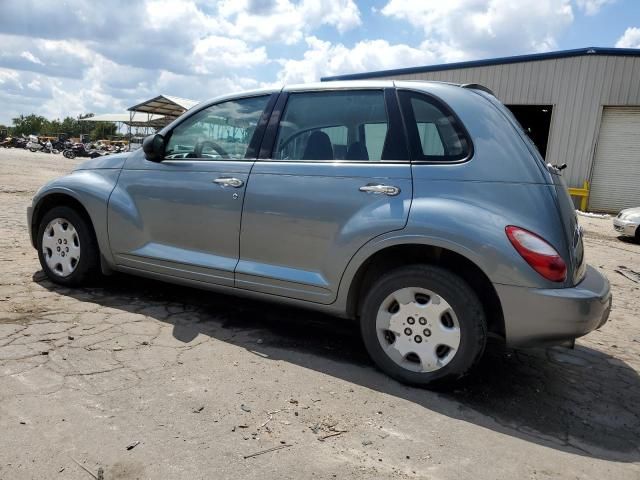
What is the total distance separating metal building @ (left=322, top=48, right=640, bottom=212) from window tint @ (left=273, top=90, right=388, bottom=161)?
43.5ft

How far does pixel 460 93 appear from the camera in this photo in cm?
319

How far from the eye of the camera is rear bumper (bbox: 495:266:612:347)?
2.71 metres

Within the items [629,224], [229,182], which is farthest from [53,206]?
[629,224]

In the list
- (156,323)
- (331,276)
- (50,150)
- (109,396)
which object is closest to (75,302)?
(156,323)

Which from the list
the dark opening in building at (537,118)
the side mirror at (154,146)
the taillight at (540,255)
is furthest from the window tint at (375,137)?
the dark opening in building at (537,118)

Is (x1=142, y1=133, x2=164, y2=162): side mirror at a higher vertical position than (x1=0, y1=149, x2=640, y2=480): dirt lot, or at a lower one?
higher

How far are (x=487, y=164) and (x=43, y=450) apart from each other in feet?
8.69

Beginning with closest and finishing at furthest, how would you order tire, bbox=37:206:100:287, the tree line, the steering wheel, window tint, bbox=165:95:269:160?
window tint, bbox=165:95:269:160, the steering wheel, tire, bbox=37:206:100:287, the tree line

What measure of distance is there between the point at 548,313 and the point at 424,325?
0.68m

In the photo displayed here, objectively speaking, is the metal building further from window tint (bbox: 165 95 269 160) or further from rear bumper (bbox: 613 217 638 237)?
window tint (bbox: 165 95 269 160)

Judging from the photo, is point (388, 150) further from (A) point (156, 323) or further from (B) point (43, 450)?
(B) point (43, 450)

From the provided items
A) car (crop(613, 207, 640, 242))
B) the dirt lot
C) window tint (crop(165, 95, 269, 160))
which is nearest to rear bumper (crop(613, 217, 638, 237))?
car (crop(613, 207, 640, 242))

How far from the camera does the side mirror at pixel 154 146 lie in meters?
3.95

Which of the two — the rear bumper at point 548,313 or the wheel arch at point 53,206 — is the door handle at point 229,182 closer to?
the wheel arch at point 53,206
